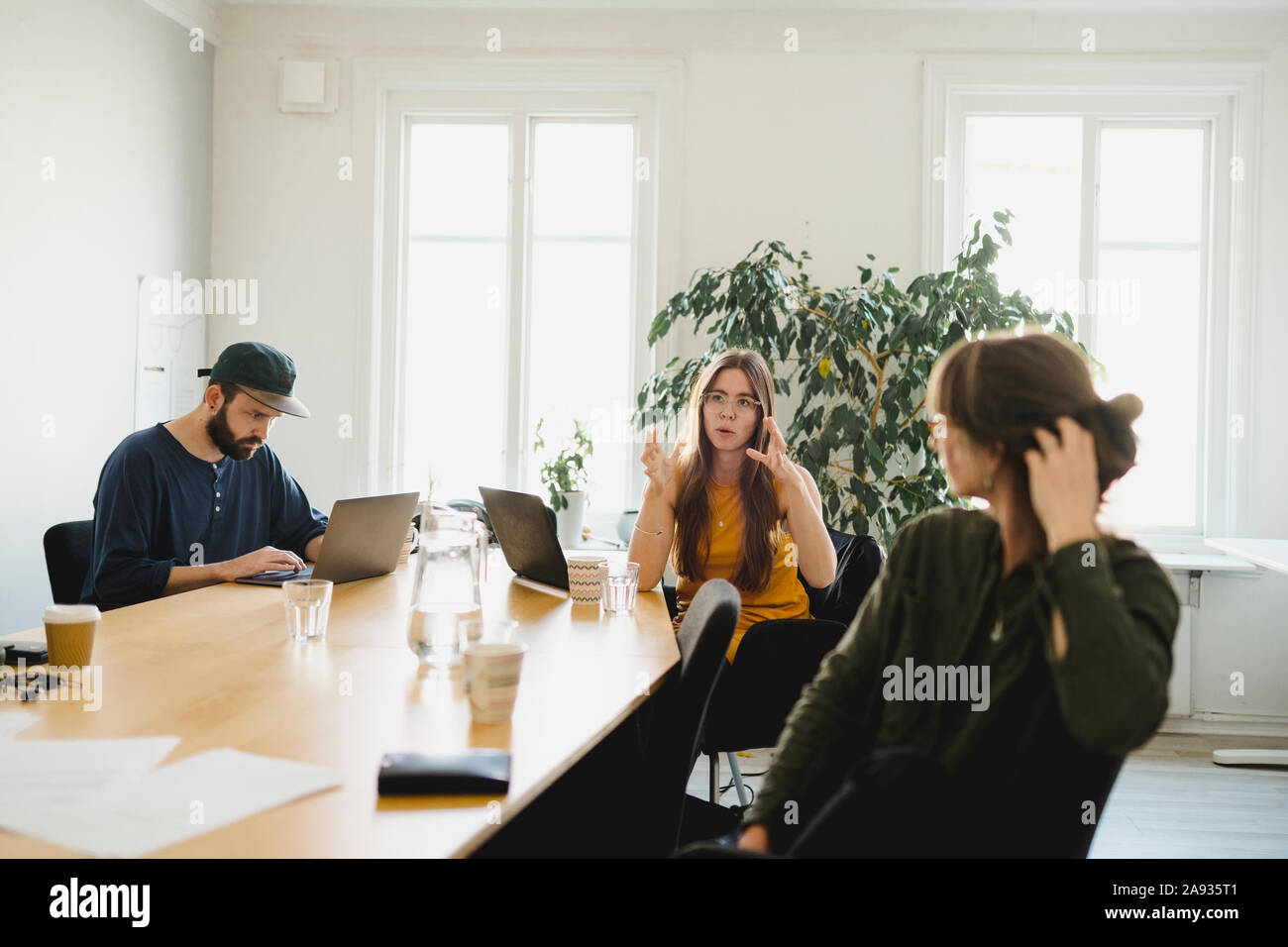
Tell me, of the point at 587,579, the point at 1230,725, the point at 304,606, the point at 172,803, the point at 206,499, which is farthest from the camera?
the point at 1230,725

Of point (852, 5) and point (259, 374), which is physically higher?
point (852, 5)

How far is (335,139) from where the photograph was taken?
14.0ft

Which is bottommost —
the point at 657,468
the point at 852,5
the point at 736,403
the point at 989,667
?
the point at 989,667

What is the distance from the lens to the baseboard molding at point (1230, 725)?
12.9 ft

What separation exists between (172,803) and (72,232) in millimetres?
3032

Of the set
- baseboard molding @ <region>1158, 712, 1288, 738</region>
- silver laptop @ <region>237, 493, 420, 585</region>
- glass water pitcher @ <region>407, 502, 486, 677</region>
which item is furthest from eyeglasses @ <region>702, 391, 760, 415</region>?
baseboard molding @ <region>1158, 712, 1288, 738</region>

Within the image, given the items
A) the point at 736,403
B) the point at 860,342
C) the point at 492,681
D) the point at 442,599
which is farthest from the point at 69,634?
the point at 860,342

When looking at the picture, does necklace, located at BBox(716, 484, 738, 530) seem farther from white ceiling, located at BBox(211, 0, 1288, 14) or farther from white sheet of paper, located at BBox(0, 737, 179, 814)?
white ceiling, located at BBox(211, 0, 1288, 14)

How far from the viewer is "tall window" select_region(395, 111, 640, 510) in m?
4.35

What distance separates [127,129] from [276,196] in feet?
2.30

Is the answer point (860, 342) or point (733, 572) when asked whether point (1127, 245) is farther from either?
point (733, 572)

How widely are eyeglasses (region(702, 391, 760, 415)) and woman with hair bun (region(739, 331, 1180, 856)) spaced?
1.30 m

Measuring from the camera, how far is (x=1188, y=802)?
3.17 metres

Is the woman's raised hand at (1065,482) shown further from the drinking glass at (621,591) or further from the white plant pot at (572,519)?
the white plant pot at (572,519)
